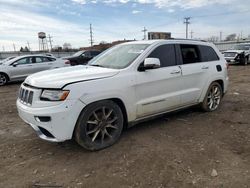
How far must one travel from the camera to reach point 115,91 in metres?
3.84

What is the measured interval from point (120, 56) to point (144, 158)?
6.70ft

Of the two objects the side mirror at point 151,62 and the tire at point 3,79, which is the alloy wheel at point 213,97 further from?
the tire at point 3,79

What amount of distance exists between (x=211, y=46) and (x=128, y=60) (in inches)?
101

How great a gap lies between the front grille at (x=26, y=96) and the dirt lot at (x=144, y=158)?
2.73 feet

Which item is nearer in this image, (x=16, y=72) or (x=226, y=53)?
(x=16, y=72)

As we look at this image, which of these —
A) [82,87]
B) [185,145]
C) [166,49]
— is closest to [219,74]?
[166,49]

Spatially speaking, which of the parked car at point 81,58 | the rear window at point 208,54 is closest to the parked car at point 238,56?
the parked car at point 81,58

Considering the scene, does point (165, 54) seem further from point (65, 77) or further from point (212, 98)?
point (65, 77)

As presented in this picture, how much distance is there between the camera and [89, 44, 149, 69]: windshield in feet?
14.3

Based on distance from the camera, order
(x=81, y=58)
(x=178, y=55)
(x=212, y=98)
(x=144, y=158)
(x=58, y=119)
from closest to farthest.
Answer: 1. (x=58, y=119)
2. (x=144, y=158)
3. (x=178, y=55)
4. (x=212, y=98)
5. (x=81, y=58)

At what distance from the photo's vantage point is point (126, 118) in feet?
13.6

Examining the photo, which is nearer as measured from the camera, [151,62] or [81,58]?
[151,62]

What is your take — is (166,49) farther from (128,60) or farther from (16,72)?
(16,72)

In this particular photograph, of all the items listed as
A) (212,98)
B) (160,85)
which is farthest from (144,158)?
(212,98)
